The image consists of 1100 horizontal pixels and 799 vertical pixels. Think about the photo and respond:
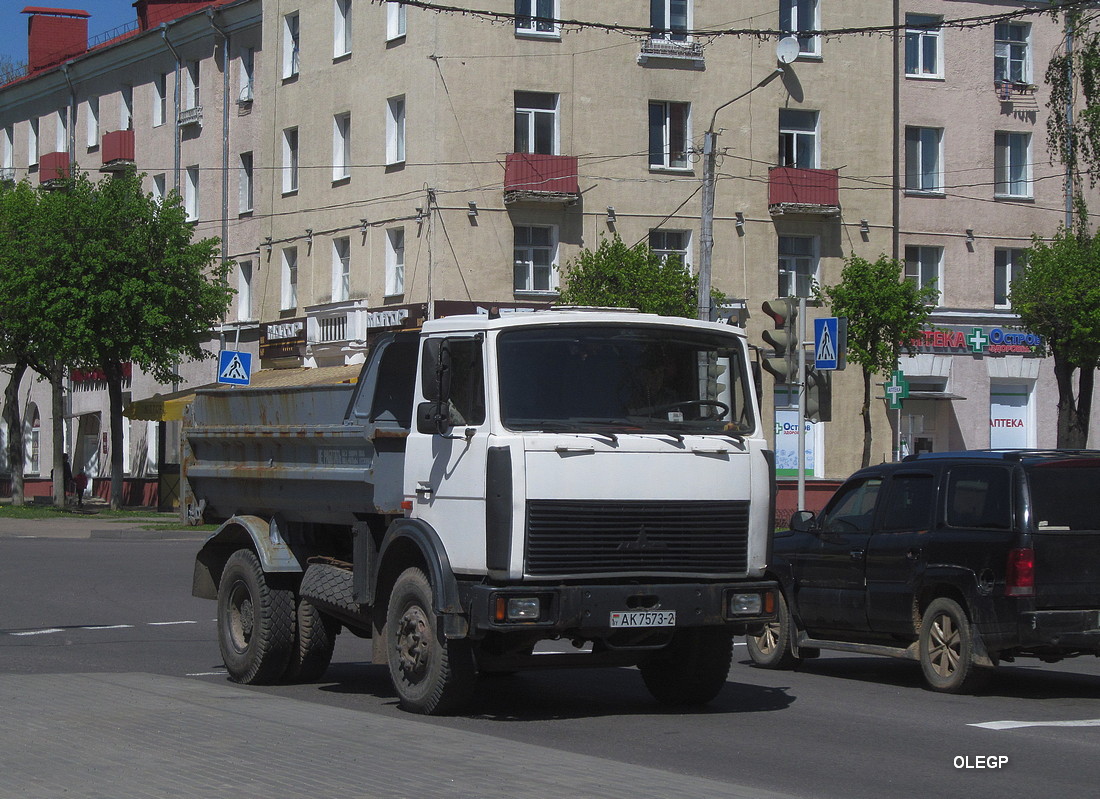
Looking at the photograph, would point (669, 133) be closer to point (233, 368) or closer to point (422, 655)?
point (233, 368)

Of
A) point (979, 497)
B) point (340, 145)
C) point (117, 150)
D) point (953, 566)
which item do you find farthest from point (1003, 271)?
point (953, 566)

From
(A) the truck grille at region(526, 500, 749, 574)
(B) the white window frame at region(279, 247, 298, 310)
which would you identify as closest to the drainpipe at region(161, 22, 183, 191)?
(B) the white window frame at region(279, 247, 298, 310)

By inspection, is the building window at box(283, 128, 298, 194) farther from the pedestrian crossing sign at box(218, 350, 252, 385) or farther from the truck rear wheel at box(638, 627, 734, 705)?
the truck rear wheel at box(638, 627, 734, 705)

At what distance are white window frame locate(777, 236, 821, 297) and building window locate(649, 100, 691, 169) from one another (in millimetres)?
3581

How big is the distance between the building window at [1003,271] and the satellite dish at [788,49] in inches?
335

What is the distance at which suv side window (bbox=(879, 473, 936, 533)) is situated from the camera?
40.7 feet

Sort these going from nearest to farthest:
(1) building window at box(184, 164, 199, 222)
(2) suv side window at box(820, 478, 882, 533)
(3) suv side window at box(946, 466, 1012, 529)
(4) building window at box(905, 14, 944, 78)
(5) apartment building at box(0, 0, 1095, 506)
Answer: (3) suv side window at box(946, 466, 1012, 529), (2) suv side window at box(820, 478, 882, 533), (5) apartment building at box(0, 0, 1095, 506), (4) building window at box(905, 14, 944, 78), (1) building window at box(184, 164, 199, 222)

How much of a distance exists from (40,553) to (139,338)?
1423 centimetres

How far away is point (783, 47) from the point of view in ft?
132

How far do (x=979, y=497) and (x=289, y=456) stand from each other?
503 centimetres

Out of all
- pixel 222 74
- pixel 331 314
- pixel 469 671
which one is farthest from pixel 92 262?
pixel 469 671

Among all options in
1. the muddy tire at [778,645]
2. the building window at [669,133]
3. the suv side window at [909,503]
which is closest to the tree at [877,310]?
the building window at [669,133]

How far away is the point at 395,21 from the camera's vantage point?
39.8 meters

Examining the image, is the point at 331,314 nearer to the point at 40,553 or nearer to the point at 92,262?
the point at 92,262
